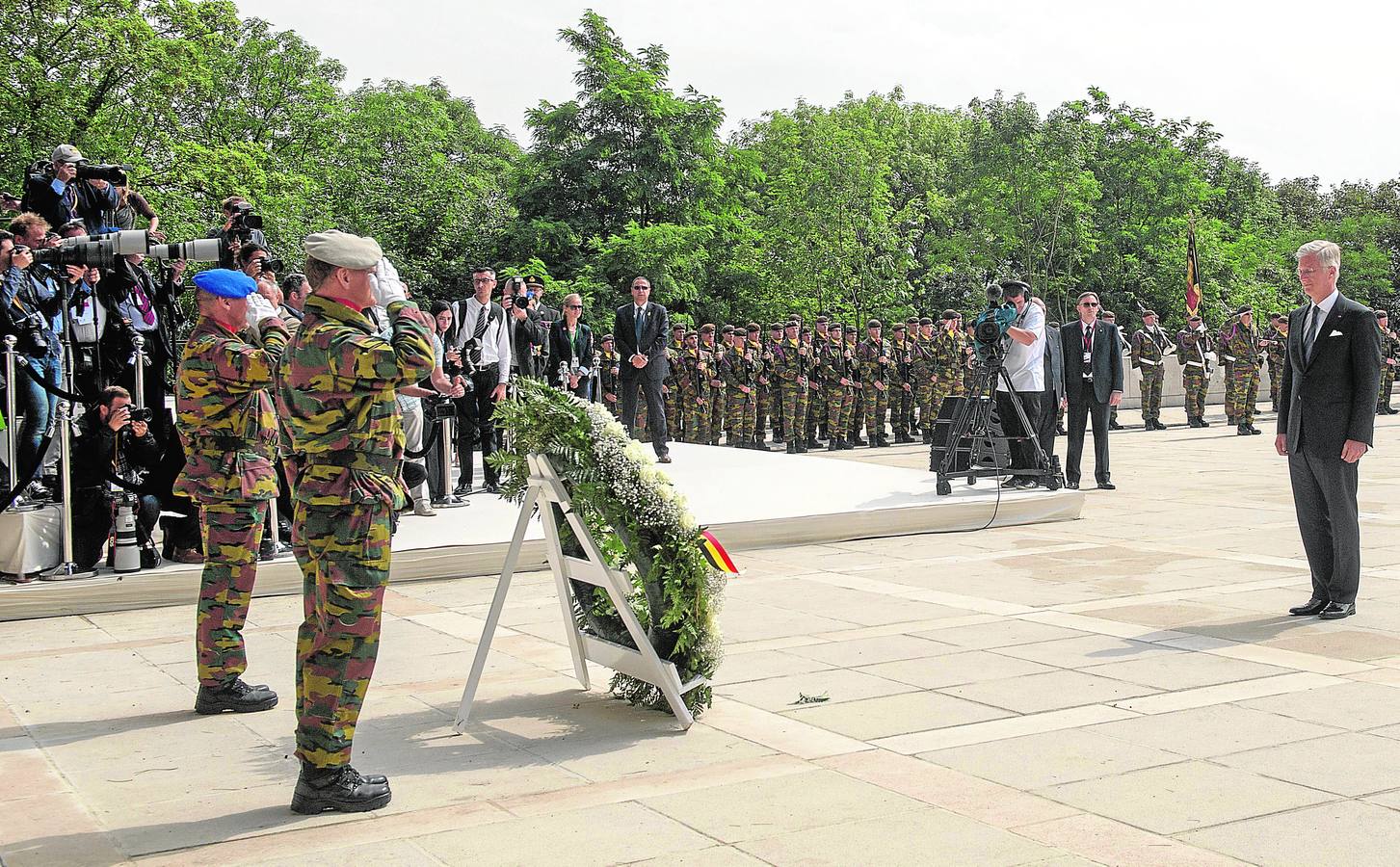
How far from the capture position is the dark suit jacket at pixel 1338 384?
298 inches

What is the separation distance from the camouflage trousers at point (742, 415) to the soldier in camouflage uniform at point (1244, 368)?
8.51 metres

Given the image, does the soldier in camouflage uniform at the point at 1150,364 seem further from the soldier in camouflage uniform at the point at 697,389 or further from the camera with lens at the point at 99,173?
the camera with lens at the point at 99,173

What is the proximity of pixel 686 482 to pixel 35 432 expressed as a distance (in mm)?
5338

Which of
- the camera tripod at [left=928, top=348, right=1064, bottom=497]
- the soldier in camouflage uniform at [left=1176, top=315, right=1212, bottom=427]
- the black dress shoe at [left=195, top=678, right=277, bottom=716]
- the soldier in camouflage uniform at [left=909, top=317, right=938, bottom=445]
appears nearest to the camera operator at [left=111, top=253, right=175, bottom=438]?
the black dress shoe at [left=195, top=678, right=277, bottom=716]

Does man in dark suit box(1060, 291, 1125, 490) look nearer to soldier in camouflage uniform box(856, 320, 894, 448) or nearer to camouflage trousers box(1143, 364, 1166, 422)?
soldier in camouflage uniform box(856, 320, 894, 448)

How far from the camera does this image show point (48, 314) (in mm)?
10781

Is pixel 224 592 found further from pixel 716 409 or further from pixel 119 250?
pixel 716 409

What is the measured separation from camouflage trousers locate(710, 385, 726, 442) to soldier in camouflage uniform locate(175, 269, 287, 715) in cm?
1840

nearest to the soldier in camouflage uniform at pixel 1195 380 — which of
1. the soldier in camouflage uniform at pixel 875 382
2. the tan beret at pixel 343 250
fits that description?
the soldier in camouflage uniform at pixel 875 382

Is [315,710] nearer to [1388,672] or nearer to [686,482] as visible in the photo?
[1388,672]

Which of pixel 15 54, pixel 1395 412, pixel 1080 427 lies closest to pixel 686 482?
pixel 1080 427

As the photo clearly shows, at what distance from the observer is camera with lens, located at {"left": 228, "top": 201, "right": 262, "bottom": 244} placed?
372 inches

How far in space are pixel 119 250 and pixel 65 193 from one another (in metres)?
3.43

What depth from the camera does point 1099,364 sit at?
14789mm
